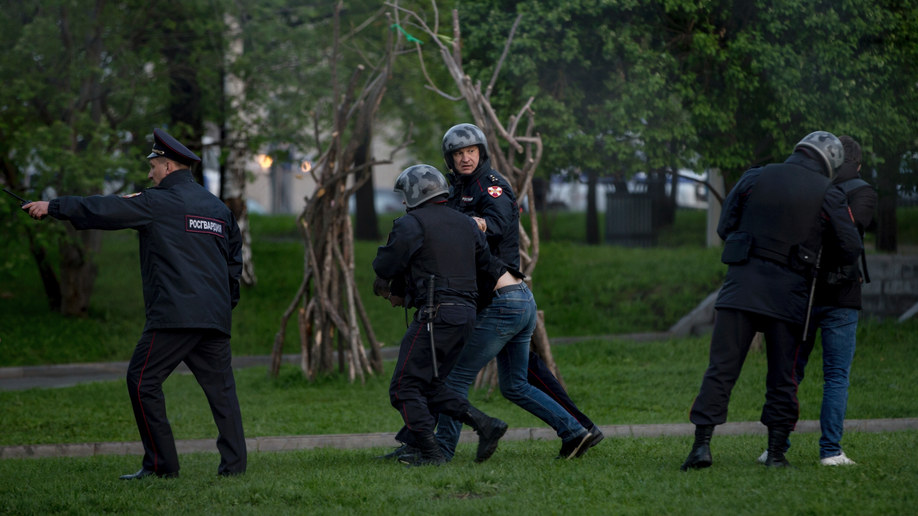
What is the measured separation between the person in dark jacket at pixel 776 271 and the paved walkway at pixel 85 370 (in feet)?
24.6

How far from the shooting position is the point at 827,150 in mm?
5125

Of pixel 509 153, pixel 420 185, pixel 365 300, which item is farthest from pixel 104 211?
pixel 365 300

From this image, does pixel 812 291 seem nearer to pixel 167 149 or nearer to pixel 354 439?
pixel 354 439

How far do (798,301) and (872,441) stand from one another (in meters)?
1.53

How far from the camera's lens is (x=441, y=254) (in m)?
5.26

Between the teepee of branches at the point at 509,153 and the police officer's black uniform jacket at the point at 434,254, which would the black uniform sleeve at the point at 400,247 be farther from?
the teepee of branches at the point at 509,153

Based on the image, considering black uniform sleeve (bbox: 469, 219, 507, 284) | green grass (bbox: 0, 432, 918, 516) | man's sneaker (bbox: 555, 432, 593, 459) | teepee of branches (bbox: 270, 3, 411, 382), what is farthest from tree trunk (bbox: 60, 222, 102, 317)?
man's sneaker (bbox: 555, 432, 593, 459)

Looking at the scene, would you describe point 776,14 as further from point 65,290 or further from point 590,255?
point 65,290

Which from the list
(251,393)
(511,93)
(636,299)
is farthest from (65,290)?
(636,299)

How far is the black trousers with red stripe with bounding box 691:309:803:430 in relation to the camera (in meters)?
5.05

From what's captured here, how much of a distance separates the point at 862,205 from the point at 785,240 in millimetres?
821

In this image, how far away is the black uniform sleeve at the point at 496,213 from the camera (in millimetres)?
5594

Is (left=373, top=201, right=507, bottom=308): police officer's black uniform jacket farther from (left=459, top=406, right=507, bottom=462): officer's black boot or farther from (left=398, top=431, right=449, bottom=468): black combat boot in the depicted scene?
(left=398, top=431, right=449, bottom=468): black combat boot

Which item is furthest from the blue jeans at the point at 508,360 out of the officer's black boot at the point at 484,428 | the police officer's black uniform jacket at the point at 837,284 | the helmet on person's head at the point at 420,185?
the police officer's black uniform jacket at the point at 837,284
